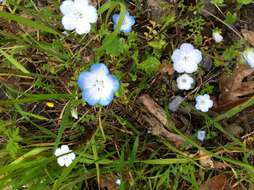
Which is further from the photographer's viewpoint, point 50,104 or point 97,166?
point 50,104

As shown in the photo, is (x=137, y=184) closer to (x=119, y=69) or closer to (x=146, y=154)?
(x=146, y=154)

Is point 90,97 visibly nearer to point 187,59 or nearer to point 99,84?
point 99,84

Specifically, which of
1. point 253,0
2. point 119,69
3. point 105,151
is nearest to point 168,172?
point 105,151

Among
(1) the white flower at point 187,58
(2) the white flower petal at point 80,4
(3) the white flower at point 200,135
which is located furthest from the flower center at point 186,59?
(2) the white flower petal at point 80,4

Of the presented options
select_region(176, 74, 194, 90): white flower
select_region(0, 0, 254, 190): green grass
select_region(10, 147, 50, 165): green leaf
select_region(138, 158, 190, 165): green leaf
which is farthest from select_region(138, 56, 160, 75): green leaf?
select_region(10, 147, 50, 165): green leaf

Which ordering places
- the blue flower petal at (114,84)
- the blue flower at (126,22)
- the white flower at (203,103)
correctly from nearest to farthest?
the blue flower petal at (114,84)
the blue flower at (126,22)
the white flower at (203,103)

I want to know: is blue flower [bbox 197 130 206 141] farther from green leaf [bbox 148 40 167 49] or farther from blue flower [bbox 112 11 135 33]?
blue flower [bbox 112 11 135 33]

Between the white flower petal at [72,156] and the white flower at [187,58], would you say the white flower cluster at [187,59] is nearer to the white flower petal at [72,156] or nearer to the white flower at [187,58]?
the white flower at [187,58]
